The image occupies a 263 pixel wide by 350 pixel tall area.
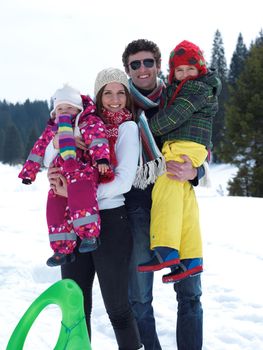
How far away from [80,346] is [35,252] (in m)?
4.27

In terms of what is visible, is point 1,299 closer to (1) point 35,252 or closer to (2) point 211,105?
(1) point 35,252

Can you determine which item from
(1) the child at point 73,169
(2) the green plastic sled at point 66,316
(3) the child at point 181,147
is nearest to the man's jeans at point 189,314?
(3) the child at point 181,147

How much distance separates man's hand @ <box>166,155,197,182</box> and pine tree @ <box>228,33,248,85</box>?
143ft

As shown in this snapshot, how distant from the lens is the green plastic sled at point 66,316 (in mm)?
2172

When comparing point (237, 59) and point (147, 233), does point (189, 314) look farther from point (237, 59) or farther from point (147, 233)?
point (237, 59)

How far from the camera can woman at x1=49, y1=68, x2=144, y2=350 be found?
8.59 ft

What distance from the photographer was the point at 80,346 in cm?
221

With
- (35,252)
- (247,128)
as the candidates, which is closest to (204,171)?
(35,252)

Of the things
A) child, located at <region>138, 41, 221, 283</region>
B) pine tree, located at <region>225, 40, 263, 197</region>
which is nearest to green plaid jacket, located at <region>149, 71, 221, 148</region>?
child, located at <region>138, 41, 221, 283</region>

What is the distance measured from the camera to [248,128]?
18422mm

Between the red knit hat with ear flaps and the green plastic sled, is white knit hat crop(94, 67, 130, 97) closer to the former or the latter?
the red knit hat with ear flaps

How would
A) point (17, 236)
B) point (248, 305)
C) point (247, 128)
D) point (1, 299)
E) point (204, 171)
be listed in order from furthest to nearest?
point (247, 128) → point (17, 236) → point (1, 299) → point (248, 305) → point (204, 171)

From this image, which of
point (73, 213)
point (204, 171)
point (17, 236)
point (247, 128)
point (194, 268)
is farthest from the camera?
point (247, 128)

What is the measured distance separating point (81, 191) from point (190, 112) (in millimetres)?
916
